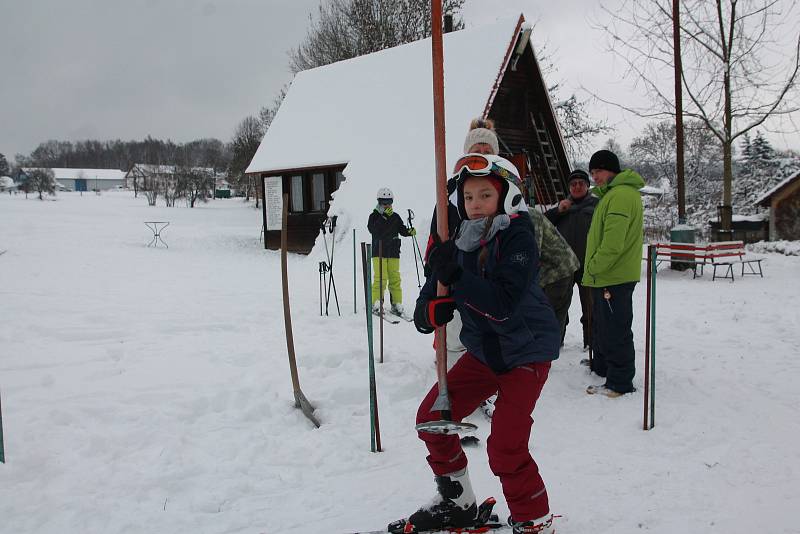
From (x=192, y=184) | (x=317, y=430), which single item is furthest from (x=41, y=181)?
(x=317, y=430)

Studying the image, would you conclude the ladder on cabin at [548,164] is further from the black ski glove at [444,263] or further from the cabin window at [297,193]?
the black ski glove at [444,263]

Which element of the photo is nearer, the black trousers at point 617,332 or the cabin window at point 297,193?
the black trousers at point 617,332

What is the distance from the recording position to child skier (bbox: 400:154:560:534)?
2430 millimetres

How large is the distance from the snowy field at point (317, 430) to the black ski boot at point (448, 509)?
340 mm

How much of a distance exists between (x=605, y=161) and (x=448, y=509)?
3.09 meters

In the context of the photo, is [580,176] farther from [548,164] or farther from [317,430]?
[548,164]

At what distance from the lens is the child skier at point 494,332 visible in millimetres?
2430

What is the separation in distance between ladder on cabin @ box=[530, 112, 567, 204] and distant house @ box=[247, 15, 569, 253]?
0.03 m

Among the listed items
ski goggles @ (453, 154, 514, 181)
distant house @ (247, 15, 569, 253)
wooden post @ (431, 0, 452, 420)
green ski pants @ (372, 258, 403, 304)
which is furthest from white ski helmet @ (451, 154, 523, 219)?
distant house @ (247, 15, 569, 253)

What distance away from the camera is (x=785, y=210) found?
73.8 feet

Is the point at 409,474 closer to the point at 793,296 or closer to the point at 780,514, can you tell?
the point at 780,514

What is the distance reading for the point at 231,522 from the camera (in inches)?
117

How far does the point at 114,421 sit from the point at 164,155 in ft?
334

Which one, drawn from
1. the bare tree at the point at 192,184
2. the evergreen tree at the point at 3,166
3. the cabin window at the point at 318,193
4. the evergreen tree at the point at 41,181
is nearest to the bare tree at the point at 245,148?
the bare tree at the point at 192,184
